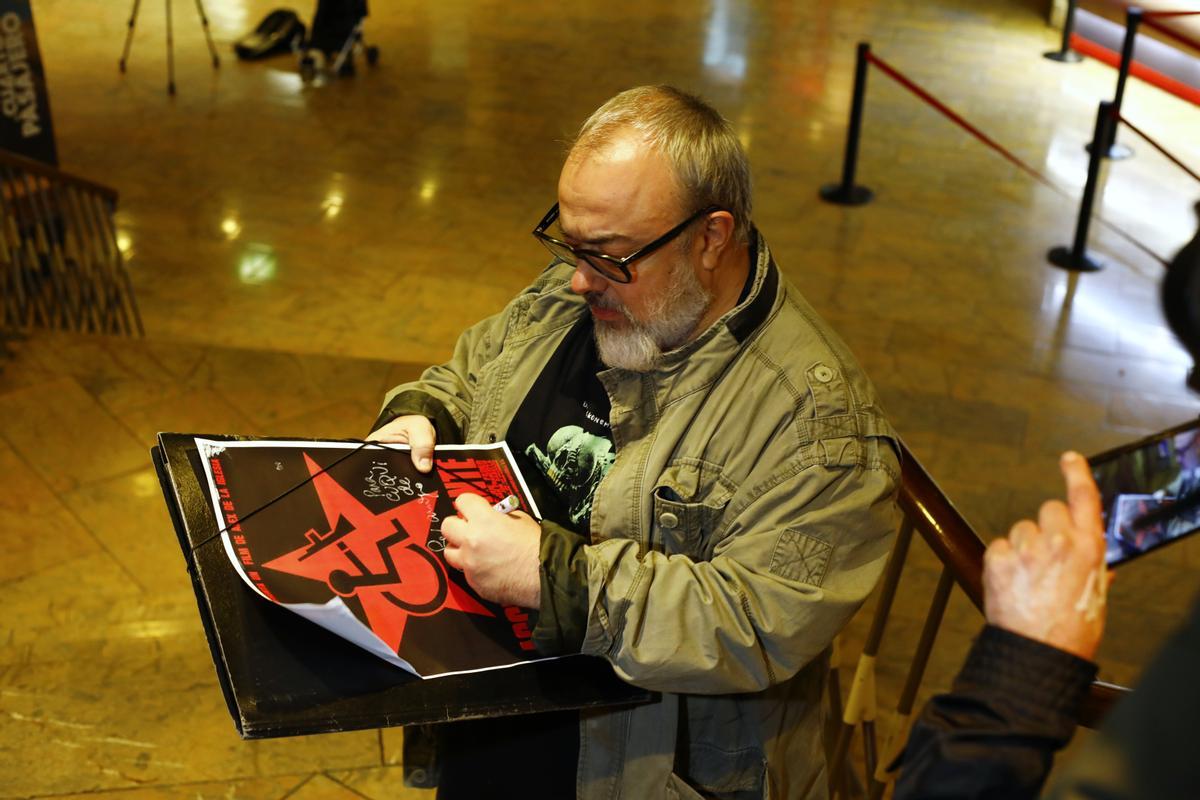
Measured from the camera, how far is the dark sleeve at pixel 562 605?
5.77 feet

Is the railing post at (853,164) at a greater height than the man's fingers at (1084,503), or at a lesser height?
lesser

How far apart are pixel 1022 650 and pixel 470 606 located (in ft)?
3.20

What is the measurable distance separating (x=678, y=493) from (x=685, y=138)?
572 millimetres

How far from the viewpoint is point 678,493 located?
6.15 feet

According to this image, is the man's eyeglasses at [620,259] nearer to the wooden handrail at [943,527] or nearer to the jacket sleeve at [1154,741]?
the wooden handrail at [943,527]

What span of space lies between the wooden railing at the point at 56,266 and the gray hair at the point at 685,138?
3798 mm

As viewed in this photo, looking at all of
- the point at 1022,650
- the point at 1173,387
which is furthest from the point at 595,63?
the point at 1022,650

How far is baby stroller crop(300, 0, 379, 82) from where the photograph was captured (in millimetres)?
8750

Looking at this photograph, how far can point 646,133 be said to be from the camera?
6.30 ft

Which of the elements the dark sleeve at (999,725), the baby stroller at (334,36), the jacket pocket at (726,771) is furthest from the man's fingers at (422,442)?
the baby stroller at (334,36)

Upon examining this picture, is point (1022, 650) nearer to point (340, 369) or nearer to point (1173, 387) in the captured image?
point (340, 369)

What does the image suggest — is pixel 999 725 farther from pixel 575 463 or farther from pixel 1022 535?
pixel 575 463

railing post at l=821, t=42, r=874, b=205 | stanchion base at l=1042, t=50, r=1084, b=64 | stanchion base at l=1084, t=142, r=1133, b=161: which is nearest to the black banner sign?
railing post at l=821, t=42, r=874, b=205

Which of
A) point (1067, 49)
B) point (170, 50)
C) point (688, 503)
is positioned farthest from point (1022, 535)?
point (1067, 49)
